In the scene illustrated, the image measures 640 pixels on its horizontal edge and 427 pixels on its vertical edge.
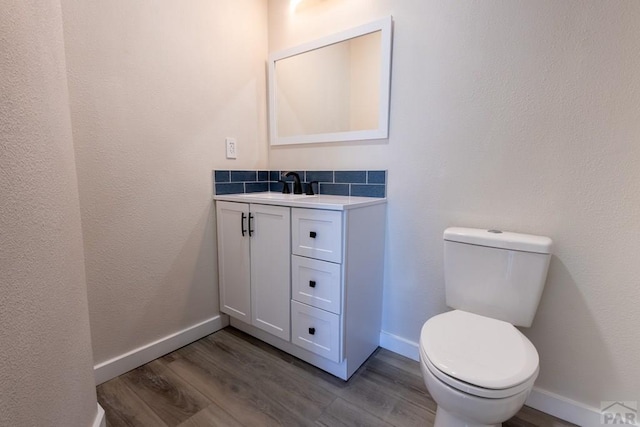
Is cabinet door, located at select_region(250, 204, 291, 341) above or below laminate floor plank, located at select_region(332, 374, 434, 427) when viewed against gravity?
above

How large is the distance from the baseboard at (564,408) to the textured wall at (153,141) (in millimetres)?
1786

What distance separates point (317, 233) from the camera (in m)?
1.44

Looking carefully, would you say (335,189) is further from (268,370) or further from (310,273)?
(268,370)

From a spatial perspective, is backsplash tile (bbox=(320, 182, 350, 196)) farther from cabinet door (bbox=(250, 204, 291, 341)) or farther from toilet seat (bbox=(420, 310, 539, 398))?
toilet seat (bbox=(420, 310, 539, 398))

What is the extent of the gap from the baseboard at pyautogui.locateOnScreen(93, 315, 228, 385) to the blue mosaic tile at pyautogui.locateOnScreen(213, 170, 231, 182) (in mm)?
899

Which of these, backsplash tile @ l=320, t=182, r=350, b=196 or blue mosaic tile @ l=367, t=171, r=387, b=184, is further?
backsplash tile @ l=320, t=182, r=350, b=196

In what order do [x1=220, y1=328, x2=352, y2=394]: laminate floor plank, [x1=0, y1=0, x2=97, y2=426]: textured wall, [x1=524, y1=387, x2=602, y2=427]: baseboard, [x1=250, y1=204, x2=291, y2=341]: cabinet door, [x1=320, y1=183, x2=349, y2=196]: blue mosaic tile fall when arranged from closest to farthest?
[x1=0, y1=0, x2=97, y2=426]: textured wall, [x1=524, y1=387, x2=602, y2=427]: baseboard, [x1=220, y1=328, x2=352, y2=394]: laminate floor plank, [x1=250, y1=204, x2=291, y2=341]: cabinet door, [x1=320, y1=183, x2=349, y2=196]: blue mosaic tile

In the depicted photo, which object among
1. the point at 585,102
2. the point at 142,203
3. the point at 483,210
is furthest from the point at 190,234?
the point at 585,102

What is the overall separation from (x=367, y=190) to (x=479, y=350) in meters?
0.98

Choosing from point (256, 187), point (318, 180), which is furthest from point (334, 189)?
point (256, 187)

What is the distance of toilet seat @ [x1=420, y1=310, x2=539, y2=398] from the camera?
882 millimetres

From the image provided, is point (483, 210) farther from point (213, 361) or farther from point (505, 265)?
point (213, 361)

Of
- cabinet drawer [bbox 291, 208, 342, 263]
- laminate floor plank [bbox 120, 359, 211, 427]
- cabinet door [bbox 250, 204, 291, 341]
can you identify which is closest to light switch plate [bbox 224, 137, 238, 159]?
cabinet door [bbox 250, 204, 291, 341]

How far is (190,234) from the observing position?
1.78 metres
